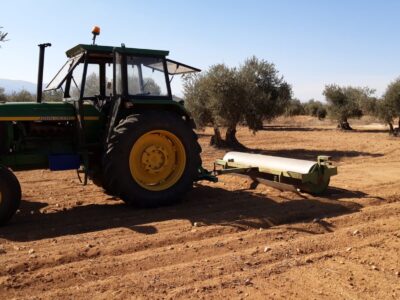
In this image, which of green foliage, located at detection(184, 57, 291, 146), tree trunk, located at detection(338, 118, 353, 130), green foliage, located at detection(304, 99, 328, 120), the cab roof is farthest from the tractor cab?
green foliage, located at detection(304, 99, 328, 120)

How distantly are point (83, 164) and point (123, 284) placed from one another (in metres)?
3.02

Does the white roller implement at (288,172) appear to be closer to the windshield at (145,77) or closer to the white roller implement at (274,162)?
the white roller implement at (274,162)

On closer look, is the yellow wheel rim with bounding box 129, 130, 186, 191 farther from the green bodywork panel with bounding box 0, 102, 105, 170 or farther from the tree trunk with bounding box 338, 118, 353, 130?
the tree trunk with bounding box 338, 118, 353, 130

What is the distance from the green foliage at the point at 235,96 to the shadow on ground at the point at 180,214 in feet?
29.8

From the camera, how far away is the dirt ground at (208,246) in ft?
12.0

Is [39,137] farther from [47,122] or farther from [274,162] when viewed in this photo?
[274,162]

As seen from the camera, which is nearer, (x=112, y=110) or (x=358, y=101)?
(x=112, y=110)

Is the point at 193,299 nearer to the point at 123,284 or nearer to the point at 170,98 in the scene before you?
the point at 123,284

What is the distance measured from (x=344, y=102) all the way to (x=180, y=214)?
1089 inches

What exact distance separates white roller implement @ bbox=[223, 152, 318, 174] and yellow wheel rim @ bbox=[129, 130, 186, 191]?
1.71 m

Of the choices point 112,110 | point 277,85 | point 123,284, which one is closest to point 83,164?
point 112,110

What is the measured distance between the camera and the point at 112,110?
6320mm

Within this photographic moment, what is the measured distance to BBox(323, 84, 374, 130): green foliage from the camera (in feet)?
97.9

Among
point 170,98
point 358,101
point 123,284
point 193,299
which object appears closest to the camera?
point 193,299
